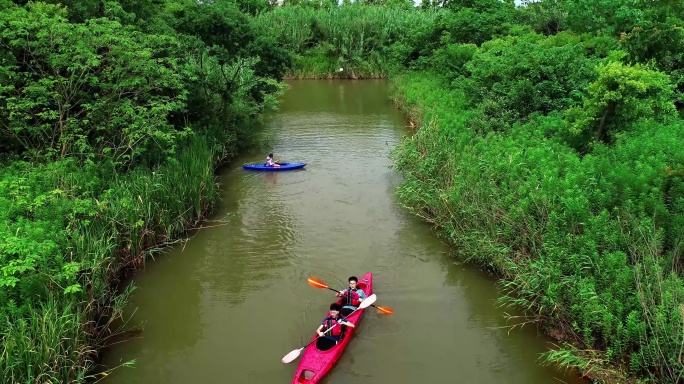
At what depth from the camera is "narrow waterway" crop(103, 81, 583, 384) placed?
21.3 feet

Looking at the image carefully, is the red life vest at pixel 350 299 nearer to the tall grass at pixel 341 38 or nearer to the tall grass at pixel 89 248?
the tall grass at pixel 89 248

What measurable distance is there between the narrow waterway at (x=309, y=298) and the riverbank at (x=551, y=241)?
1.58 feet

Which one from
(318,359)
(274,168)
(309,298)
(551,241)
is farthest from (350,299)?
(274,168)

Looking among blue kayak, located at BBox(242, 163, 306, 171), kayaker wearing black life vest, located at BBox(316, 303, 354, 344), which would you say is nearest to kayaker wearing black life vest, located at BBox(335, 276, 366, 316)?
kayaker wearing black life vest, located at BBox(316, 303, 354, 344)

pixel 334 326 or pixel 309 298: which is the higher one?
pixel 334 326

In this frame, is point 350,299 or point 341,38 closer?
point 350,299

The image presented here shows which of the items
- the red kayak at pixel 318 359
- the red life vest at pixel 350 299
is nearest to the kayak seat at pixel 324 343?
the red kayak at pixel 318 359

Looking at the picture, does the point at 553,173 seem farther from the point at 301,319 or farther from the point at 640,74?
the point at 301,319

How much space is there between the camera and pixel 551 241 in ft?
23.7

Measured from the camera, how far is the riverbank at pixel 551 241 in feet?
18.6

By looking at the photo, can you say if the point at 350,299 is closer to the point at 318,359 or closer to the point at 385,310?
the point at 385,310

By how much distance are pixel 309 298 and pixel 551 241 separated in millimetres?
3850

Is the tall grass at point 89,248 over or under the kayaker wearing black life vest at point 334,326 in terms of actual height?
over

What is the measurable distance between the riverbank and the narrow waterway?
482 mm
